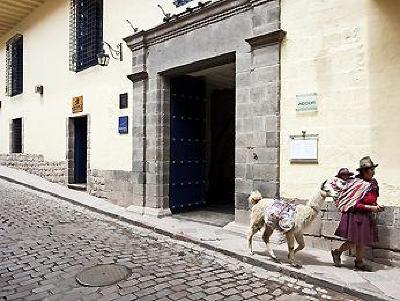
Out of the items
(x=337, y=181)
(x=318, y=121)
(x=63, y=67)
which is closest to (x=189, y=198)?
(x=318, y=121)

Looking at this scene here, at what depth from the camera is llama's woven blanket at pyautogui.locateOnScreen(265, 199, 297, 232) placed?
4.67 metres

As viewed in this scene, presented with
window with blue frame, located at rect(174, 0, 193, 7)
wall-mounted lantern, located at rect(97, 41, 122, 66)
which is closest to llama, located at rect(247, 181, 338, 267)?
window with blue frame, located at rect(174, 0, 193, 7)

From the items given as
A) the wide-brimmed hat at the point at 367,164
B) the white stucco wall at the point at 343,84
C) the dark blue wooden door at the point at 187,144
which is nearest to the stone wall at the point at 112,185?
the dark blue wooden door at the point at 187,144

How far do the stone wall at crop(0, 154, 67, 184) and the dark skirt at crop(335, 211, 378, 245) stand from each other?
9679 mm

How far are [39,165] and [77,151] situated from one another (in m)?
2.28

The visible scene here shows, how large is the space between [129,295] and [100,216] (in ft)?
15.4

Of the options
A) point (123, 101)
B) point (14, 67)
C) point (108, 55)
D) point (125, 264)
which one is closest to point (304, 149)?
point (125, 264)

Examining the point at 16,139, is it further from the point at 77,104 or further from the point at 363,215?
the point at 363,215

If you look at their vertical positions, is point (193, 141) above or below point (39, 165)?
above

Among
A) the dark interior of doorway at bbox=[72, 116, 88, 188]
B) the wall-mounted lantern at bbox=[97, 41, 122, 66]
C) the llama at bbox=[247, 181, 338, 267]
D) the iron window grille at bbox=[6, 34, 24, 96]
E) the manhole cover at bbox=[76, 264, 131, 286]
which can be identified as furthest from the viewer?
the iron window grille at bbox=[6, 34, 24, 96]

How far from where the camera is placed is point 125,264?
4.89 metres

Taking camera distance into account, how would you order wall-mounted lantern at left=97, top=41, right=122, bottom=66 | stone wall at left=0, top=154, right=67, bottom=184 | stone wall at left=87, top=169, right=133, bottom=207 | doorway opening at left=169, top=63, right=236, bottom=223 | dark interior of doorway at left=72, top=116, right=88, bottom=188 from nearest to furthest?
doorway opening at left=169, top=63, right=236, bottom=223 → stone wall at left=87, top=169, right=133, bottom=207 → wall-mounted lantern at left=97, top=41, right=122, bottom=66 → dark interior of doorway at left=72, top=116, right=88, bottom=188 → stone wall at left=0, top=154, right=67, bottom=184

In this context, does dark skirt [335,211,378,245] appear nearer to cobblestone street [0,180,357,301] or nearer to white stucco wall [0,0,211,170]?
cobblestone street [0,180,357,301]

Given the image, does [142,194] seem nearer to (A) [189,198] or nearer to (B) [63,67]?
(A) [189,198]
